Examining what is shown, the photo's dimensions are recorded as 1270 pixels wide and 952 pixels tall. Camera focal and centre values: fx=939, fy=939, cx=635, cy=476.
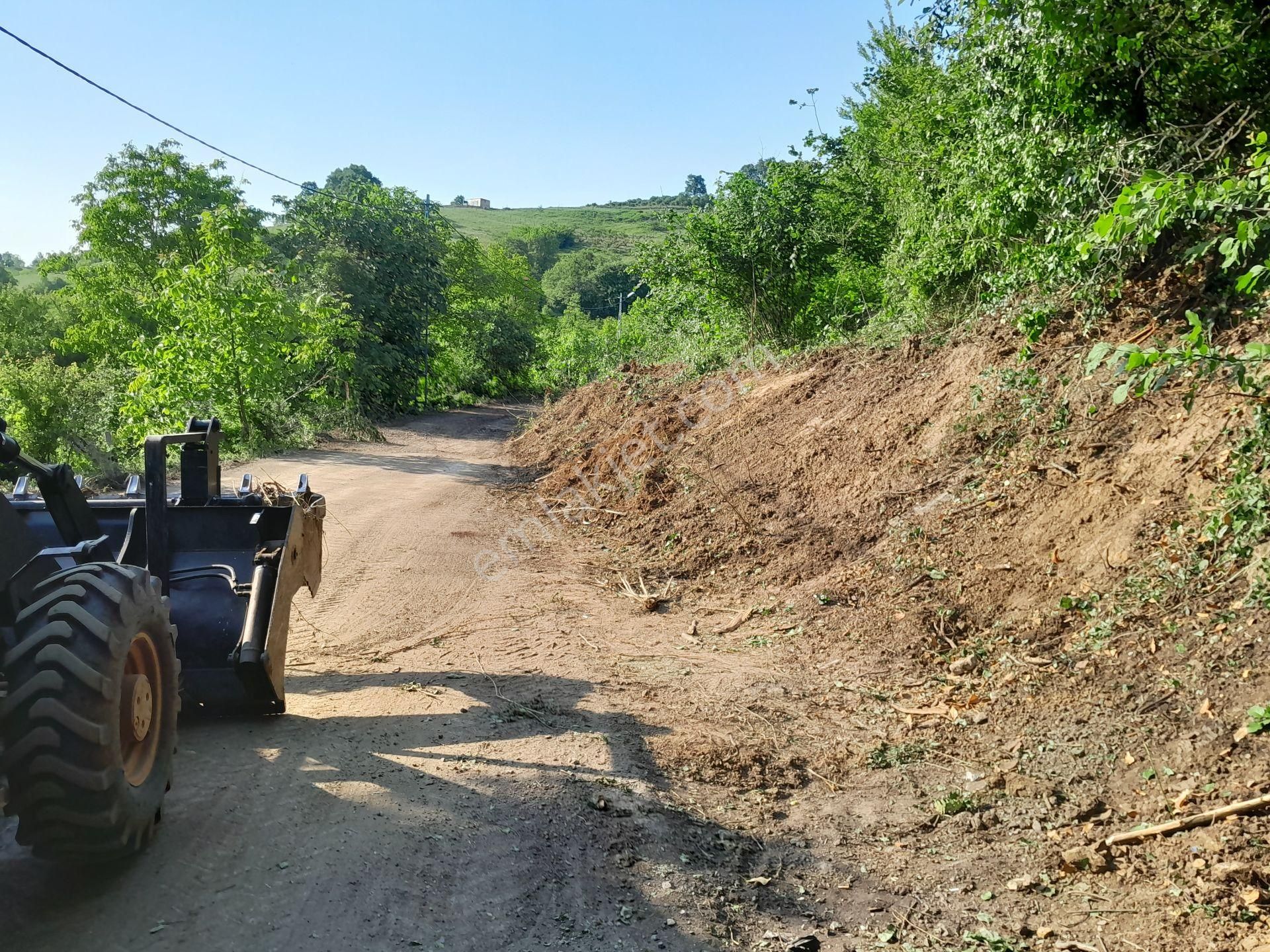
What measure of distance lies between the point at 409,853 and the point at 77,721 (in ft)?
4.60

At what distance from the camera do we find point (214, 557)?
573cm

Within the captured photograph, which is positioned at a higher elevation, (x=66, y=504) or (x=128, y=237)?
(x=128, y=237)

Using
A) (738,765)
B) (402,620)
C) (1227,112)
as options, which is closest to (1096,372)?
(1227,112)

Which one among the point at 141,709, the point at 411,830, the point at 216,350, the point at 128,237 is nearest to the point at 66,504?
the point at 141,709

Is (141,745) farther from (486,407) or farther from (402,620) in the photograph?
(486,407)

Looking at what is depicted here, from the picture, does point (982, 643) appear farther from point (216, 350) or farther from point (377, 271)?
point (377, 271)

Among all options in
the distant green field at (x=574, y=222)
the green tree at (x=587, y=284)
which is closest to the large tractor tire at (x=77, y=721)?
the green tree at (x=587, y=284)

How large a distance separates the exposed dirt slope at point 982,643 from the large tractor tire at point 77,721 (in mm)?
2755

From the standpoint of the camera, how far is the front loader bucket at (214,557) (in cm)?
515

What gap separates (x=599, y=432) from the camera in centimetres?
1820

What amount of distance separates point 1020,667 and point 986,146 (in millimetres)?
5842

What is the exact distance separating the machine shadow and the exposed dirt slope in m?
→ 0.64

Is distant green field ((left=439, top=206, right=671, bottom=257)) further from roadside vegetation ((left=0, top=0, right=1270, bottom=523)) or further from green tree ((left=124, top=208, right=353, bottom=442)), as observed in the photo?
green tree ((left=124, top=208, right=353, bottom=442))

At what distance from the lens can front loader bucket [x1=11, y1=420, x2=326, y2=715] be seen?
5.15 meters
